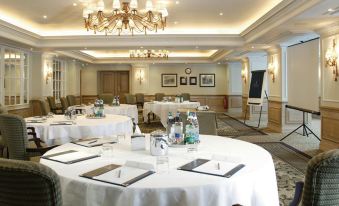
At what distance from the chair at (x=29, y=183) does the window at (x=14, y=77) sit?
8037 millimetres

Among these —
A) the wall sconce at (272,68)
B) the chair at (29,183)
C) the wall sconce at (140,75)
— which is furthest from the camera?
the wall sconce at (140,75)

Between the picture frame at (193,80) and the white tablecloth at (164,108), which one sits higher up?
the picture frame at (193,80)

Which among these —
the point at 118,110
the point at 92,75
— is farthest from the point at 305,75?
the point at 92,75

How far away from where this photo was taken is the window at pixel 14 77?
27.8 ft

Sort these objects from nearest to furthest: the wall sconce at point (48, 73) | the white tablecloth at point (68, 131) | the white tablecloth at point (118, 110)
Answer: the white tablecloth at point (68, 131)
the white tablecloth at point (118, 110)
the wall sconce at point (48, 73)

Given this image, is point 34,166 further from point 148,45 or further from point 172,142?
point 148,45

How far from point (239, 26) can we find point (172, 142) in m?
6.51

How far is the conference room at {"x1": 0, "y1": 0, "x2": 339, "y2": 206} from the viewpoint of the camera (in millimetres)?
1536

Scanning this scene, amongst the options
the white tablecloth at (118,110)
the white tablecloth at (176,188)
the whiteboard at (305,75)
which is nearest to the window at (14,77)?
the white tablecloth at (118,110)

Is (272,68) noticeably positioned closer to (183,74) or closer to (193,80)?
(193,80)

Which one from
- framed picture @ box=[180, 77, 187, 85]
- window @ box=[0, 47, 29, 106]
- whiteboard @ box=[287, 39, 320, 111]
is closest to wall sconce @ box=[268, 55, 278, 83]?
whiteboard @ box=[287, 39, 320, 111]

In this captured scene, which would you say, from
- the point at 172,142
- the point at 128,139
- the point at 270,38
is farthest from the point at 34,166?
the point at 270,38

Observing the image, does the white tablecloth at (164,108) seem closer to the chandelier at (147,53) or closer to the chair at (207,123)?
the chandelier at (147,53)

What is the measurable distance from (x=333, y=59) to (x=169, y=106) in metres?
5.11
